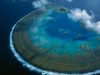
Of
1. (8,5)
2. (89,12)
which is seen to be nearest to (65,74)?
(89,12)

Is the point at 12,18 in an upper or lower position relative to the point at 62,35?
upper

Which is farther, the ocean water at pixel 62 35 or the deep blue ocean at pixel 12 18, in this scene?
the ocean water at pixel 62 35

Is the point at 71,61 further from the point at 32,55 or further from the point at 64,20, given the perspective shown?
the point at 64,20

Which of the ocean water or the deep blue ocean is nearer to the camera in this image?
the deep blue ocean

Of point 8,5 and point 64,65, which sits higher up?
point 8,5

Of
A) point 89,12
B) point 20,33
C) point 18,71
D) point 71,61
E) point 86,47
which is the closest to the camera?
point 18,71

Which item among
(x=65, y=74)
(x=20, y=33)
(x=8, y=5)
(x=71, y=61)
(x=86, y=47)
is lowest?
(x=65, y=74)

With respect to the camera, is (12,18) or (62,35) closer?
(62,35)

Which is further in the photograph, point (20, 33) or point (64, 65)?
point (20, 33)
